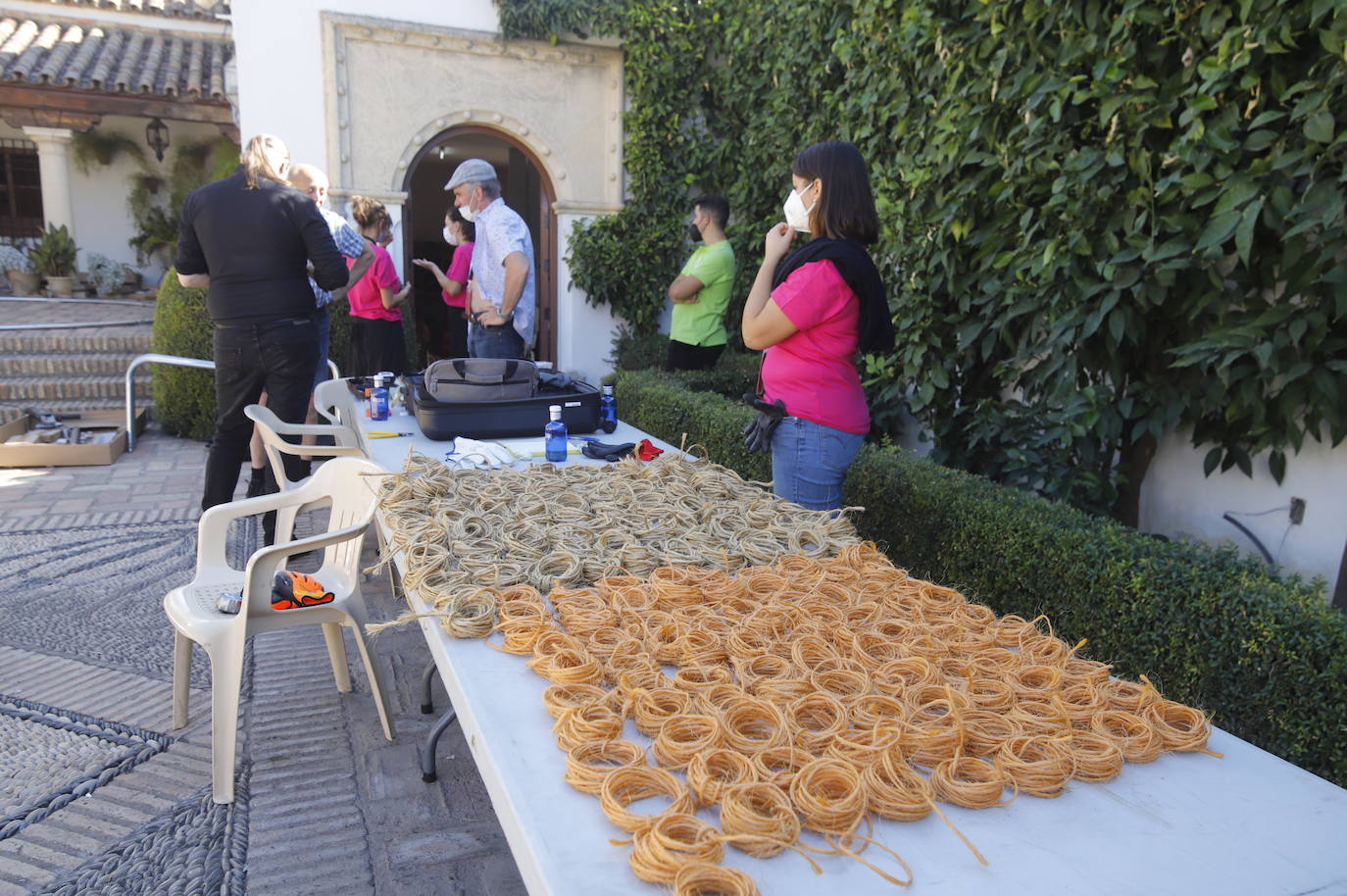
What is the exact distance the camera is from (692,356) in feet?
18.8

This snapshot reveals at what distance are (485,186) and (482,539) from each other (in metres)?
3.11

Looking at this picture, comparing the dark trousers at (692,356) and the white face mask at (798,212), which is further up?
the white face mask at (798,212)

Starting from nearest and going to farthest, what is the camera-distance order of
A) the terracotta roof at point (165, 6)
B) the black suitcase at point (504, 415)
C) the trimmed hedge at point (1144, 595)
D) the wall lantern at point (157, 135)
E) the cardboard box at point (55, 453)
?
the trimmed hedge at point (1144, 595) → the black suitcase at point (504, 415) → the cardboard box at point (55, 453) → the terracotta roof at point (165, 6) → the wall lantern at point (157, 135)

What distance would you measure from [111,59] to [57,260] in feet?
9.56

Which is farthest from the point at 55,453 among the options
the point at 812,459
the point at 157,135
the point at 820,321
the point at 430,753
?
the point at 157,135

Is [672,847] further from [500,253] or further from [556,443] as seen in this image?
[500,253]

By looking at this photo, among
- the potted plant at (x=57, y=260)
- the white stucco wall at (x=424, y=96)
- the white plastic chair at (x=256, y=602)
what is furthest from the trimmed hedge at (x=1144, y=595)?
the potted plant at (x=57, y=260)

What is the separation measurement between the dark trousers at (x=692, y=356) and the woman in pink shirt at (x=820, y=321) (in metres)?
2.97

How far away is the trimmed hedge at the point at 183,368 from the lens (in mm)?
6477

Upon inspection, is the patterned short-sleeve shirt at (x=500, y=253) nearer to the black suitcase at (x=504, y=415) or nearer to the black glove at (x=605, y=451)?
the black suitcase at (x=504, y=415)

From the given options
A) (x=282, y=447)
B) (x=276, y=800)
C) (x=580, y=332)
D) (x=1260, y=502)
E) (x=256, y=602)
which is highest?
(x=580, y=332)

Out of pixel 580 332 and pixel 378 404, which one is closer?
pixel 378 404

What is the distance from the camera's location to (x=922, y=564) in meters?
3.34

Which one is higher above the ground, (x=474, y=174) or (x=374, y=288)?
(x=474, y=174)
